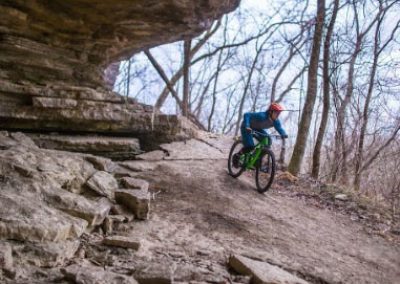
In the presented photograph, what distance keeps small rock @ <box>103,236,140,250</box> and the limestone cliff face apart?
13.1 ft

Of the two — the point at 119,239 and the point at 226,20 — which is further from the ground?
the point at 226,20

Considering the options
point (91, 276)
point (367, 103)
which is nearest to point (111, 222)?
point (91, 276)

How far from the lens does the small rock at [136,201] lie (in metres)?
4.82

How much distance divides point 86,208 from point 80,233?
41 centimetres

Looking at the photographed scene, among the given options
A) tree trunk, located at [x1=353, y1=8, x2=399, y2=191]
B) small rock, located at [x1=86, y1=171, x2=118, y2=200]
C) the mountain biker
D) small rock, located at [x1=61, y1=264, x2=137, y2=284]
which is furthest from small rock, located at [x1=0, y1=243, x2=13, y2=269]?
tree trunk, located at [x1=353, y1=8, x2=399, y2=191]

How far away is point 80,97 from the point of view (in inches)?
294

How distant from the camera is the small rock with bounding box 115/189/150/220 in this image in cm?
482

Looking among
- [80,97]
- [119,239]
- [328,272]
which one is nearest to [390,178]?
[328,272]

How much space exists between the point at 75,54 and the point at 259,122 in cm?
425

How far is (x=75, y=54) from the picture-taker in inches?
323

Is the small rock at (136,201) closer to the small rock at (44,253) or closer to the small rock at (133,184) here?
the small rock at (133,184)

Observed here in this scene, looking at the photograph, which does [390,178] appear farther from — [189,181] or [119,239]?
[119,239]

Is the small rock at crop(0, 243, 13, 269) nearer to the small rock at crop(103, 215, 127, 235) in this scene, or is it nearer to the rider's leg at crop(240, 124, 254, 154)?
the small rock at crop(103, 215, 127, 235)

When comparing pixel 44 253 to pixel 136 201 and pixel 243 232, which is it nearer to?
pixel 136 201
